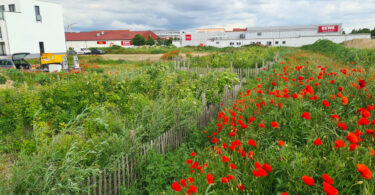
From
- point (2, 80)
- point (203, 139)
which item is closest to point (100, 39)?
point (2, 80)

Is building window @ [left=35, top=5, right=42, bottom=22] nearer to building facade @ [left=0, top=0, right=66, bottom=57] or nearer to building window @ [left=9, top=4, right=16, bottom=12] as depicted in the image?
building facade @ [left=0, top=0, right=66, bottom=57]

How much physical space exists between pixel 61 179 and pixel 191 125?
111 inches

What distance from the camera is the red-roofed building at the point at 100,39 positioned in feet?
228

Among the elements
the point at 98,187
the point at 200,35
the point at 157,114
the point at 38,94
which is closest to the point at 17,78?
the point at 38,94

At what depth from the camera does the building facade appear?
2752 centimetres

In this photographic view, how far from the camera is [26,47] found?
29.4 metres

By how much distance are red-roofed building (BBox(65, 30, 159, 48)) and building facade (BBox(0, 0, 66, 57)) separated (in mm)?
33861

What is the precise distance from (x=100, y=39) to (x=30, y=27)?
41.4 meters

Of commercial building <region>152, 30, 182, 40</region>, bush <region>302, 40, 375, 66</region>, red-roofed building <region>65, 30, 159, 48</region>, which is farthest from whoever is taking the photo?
commercial building <region>152, 30, 182, 40</region>

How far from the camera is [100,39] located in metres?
70.3

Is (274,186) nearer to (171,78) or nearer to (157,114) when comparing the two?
(157,114)

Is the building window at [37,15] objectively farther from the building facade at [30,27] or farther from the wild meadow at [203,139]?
the wild meadow at [203,139]

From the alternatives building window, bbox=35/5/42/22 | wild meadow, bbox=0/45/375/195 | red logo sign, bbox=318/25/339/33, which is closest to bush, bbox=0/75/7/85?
wild meadow, bbox=0/45/375/195

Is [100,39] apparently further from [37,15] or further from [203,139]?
[203,139]
